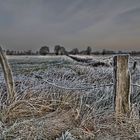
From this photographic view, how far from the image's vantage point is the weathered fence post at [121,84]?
4922 mm

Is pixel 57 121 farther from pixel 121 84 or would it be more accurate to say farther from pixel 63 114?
pixel 121 84

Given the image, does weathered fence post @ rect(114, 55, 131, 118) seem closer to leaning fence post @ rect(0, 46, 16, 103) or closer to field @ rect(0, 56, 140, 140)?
field @ rect(0, 56, 140, 140)

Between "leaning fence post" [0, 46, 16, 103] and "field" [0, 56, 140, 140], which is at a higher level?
"leaning fence post" [0, 46, 16, 103]

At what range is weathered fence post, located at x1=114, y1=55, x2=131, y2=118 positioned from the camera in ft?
16.1

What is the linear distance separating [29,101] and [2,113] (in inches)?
20.6

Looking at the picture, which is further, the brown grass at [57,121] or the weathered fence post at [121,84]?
the weathered fence post at [121,84]

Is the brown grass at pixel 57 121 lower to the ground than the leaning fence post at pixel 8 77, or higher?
lower

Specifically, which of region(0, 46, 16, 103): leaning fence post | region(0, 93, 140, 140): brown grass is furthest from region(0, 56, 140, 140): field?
region(0, 46, 16, 103): leaning fence post

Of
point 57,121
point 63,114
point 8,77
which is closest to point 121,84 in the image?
point 63,114

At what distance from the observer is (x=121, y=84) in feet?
16.2

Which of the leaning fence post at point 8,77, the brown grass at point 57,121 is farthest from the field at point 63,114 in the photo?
the leaning fence post at point 8,77

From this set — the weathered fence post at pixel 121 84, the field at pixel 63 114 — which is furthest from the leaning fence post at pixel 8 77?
the weathered fence post at pixel 121 84

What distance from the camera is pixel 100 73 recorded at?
7.66 meters

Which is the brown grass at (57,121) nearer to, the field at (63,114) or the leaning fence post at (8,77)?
the field at (63,114)
